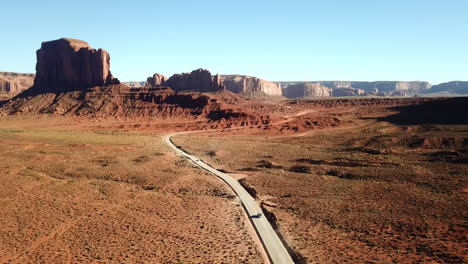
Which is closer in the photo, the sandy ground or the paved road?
the paved road

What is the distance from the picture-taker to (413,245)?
2312 cm

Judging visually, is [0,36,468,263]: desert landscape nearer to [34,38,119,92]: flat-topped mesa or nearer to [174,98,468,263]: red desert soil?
[174,98,468,263]: red desert soil

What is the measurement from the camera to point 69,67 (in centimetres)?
14700

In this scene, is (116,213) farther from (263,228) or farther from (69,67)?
(69,67)

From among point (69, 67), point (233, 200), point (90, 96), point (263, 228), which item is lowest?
point (263, 228)

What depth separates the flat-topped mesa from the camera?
145875mm

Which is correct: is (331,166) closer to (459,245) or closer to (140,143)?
(459,245)

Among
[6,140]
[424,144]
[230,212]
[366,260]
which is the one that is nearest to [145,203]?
[230,212]

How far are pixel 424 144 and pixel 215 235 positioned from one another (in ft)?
167

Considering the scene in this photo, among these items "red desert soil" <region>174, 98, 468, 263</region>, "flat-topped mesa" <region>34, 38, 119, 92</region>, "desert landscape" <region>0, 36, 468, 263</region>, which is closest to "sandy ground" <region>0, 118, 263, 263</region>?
"desert landscape" <region>0, 36, 468, 263</region>

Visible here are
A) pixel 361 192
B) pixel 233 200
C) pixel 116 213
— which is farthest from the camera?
pixel 361 192

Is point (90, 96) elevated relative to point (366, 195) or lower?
elevated

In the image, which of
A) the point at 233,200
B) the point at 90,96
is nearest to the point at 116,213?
the point at 233,200

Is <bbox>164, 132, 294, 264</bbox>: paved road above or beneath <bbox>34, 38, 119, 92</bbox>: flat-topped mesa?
beneath
